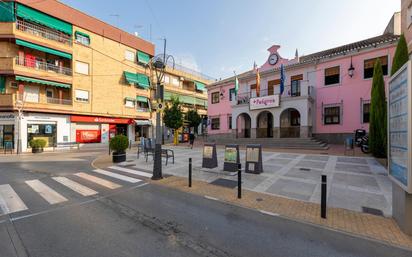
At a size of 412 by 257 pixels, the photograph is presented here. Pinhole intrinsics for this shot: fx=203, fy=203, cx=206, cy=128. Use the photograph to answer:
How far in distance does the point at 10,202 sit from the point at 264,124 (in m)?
21.5

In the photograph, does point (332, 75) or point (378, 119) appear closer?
point (378, 119)

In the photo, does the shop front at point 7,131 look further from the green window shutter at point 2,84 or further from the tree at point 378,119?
the tree at point 378,119

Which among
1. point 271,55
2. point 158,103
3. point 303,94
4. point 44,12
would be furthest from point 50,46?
point 303,94

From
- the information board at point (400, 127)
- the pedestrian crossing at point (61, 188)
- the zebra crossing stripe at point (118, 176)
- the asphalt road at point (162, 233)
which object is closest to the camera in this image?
the asphalt road at point (162, 233)

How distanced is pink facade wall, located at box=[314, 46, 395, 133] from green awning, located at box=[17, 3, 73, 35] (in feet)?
88.5

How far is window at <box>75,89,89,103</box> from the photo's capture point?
23453mm

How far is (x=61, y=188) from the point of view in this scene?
676 centimetres

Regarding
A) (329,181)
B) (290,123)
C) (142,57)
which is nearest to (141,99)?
(142,57)

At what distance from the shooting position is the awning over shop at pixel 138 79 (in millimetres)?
28533

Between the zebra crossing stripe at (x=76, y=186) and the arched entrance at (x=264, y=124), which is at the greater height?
the arched entrance at (x=264, y=124)

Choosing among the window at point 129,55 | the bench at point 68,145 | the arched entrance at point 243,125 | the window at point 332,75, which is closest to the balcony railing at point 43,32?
the window at point 129,55

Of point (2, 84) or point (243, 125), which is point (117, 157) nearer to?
point (243, 125)

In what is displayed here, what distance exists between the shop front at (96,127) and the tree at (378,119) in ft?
85.2

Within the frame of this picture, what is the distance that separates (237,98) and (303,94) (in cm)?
735
